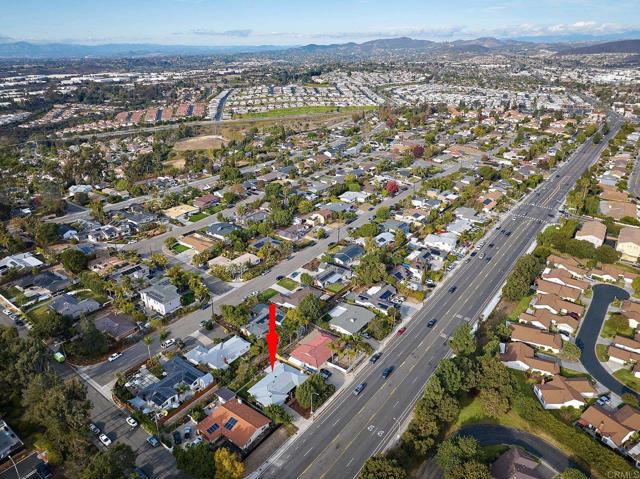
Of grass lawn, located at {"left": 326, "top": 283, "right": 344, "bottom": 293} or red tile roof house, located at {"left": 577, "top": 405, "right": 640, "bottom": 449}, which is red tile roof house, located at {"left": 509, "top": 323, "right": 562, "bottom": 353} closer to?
red tile roof house, located at {"left": 577, "top": 405, "right": 640, "bottom": 449}

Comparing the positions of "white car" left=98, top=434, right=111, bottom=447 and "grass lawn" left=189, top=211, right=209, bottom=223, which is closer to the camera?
"white car" left=98, top=434, right=111, bottom=447

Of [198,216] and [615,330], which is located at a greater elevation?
[198,216]

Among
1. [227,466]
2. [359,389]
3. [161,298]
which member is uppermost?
[161,298]

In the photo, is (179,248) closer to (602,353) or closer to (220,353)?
(220,353)

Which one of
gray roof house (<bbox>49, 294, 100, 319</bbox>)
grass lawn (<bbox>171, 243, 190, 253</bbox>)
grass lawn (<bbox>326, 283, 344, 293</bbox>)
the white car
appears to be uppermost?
grass lawn (<bbox>171, 243, 190, 253</bbox>)

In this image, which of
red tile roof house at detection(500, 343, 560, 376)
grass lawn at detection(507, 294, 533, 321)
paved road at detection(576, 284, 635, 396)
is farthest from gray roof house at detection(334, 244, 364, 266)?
paved road at detection(576, 284, 635, 396)

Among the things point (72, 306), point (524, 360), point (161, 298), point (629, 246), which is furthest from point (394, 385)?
point (629, 246)

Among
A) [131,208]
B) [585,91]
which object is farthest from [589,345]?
[585,91]

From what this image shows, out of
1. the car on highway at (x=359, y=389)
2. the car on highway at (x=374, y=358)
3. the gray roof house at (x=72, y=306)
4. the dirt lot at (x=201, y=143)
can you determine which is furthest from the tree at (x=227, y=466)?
the dirt lot at (x=201, y=143)
